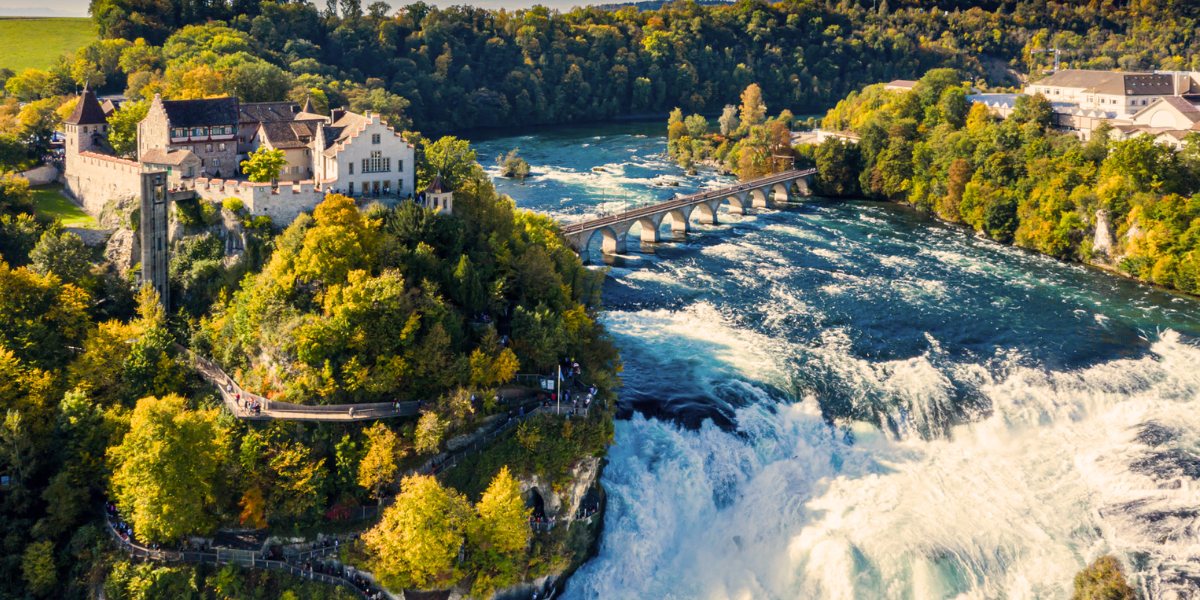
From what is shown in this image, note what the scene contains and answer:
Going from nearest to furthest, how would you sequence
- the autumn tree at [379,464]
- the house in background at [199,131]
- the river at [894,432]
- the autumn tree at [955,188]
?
1. the autumn tree at [379,464]
2. the river at [894,432]
3. the house in background at [199,131]
4. the autumn tree at [955,188]

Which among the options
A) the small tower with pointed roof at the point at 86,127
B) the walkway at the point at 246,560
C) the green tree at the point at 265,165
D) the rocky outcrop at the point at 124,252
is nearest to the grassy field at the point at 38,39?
the small tower with pointed roof at the point at 86,127

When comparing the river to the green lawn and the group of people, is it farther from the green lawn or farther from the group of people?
the green lawn

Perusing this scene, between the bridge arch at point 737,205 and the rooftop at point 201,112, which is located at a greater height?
the rooftop at point 201,112

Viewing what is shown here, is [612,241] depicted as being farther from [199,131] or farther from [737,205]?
[199,131]

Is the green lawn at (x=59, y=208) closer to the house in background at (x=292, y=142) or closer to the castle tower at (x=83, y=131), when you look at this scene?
the castle tower at (x=83, y=131)

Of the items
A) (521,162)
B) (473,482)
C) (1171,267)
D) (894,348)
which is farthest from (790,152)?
(473,482)

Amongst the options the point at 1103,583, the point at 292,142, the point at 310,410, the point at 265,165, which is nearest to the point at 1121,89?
the point at 1103,583

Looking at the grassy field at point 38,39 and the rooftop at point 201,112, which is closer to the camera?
the rooftop at point 201,112

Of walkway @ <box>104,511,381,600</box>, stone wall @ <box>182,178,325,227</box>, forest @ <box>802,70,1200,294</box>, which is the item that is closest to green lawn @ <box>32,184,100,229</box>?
stone wall @ <box>182,178,325,227</box>
